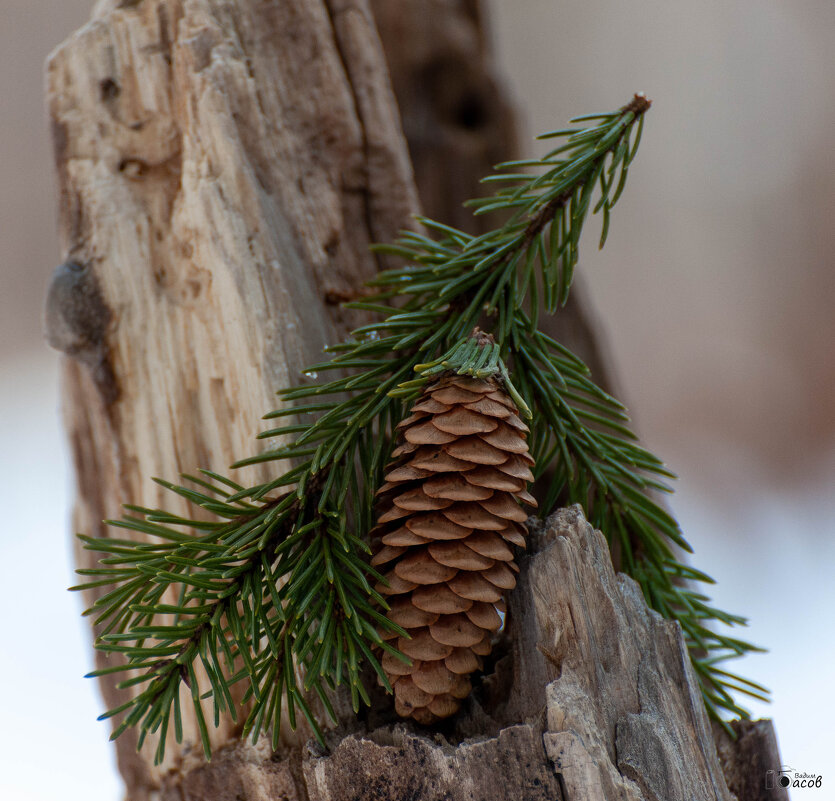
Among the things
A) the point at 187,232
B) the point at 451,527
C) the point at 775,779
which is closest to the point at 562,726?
the point at 451,527

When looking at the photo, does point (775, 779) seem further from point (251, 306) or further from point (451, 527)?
point (251, 306)

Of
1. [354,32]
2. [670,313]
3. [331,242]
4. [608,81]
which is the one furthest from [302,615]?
[608,81]

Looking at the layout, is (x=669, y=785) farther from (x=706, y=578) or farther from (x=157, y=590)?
(x=157, y=590)

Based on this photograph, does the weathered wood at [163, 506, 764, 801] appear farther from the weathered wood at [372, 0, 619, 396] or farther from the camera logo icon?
the weathered wood at [372, 0, 619, 396]

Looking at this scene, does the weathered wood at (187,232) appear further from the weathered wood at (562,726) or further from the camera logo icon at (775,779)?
the camera logo icon at (775,779)

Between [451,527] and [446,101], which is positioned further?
[446,101]

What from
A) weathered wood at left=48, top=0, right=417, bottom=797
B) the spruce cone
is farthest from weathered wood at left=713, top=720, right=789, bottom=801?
weathered wood at left=48, top=0, right=417, bottom=797
